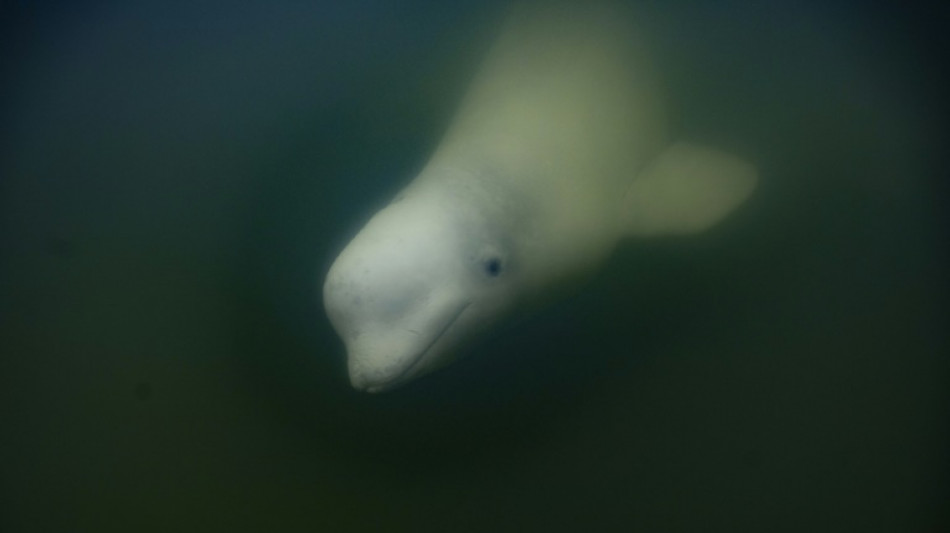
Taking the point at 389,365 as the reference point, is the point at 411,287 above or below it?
above

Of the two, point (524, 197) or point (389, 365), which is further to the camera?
point (524, 197)

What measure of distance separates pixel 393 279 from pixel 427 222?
28 cm

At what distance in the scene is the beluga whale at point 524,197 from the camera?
2.40m

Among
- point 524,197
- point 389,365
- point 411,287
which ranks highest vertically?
point 524,197

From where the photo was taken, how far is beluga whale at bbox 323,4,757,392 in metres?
2.40

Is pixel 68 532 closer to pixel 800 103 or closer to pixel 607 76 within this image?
pixel 607 76

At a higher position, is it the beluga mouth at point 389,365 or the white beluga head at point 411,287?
the white beluga head at point 411,287

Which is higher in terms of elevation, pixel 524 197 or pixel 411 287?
pixel 524 197

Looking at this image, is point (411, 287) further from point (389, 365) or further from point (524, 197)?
point (524, 197)

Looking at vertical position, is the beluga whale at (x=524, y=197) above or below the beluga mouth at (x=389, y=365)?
above

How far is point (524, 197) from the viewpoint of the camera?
2.80 meters

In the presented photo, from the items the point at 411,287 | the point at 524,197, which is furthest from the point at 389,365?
the point at 524,197

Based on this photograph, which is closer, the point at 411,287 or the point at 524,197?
the point at 411,287

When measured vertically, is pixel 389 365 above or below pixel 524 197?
below
